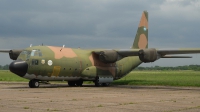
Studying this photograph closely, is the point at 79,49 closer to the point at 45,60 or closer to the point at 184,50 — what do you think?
the point at 45,60

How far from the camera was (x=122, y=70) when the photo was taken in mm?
34406

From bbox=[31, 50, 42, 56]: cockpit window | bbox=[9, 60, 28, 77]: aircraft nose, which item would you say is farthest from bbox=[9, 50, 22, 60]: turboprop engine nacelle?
bbox=[9, 60, 28, 77]: aircraft nose

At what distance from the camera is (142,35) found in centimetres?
3769

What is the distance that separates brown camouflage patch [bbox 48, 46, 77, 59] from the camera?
2869cm

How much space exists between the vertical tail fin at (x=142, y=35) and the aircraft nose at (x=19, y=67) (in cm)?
1418

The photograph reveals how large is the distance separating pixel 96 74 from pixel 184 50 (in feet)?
26.6

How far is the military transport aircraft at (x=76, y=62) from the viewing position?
27.1m

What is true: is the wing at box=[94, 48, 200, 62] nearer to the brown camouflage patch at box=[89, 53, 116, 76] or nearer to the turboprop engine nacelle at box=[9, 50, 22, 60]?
the brown camouflage patch at box=[89, 53, 116, 76]

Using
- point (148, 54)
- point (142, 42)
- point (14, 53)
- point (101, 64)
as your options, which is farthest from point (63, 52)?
point (142, 42)

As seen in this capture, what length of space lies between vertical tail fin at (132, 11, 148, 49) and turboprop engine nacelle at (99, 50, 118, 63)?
20.1 feet

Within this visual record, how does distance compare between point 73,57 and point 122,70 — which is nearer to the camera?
point 73,57

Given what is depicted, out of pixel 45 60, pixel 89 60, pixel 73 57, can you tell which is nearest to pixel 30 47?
pixel 45 60

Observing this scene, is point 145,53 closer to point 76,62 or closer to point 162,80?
point 76,62

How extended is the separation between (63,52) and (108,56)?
13.5 ft
